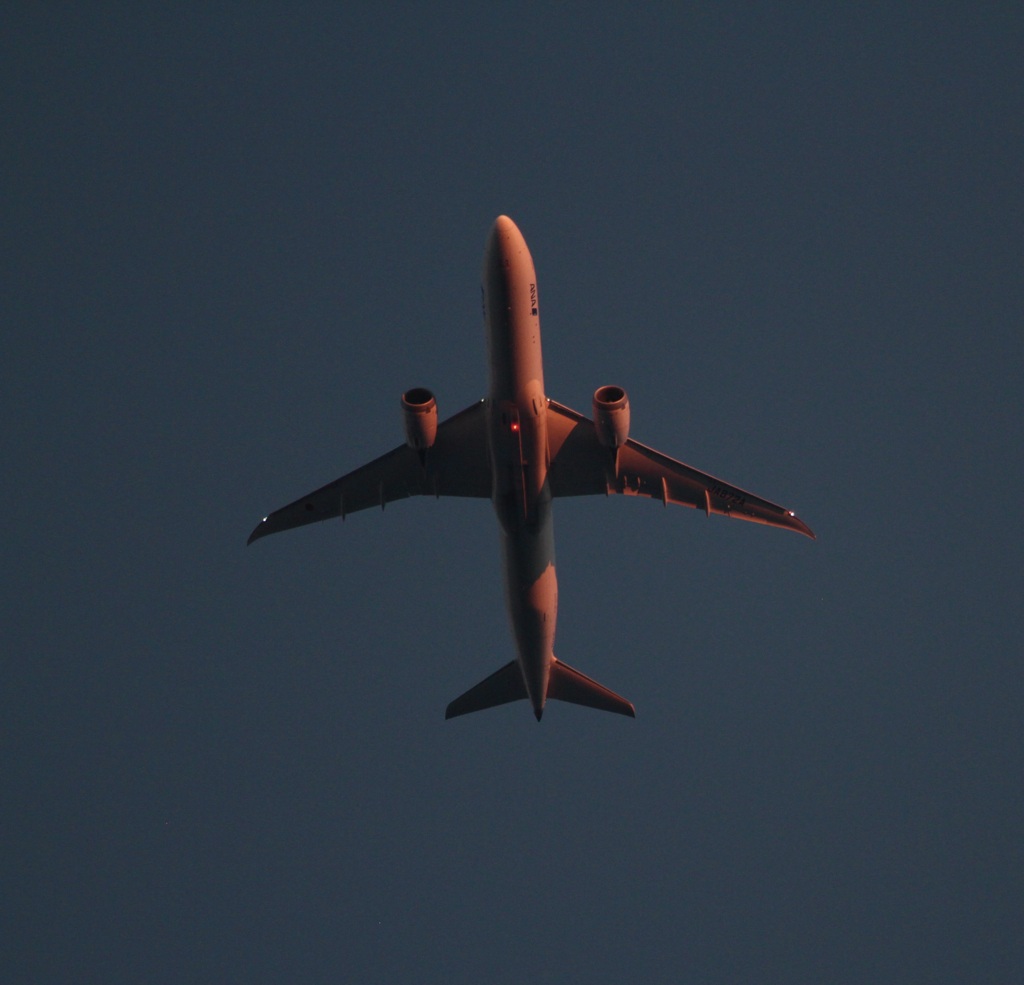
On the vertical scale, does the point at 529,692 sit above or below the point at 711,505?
below

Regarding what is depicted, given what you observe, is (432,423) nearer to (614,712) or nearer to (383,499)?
(383,499)

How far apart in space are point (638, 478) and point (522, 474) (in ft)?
18.6

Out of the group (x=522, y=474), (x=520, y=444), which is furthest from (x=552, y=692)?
(x=520, y=444)

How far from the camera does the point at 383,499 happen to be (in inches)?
1687

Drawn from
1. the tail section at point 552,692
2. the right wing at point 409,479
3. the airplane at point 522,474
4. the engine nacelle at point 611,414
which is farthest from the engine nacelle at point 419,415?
the tail section at point 552,692

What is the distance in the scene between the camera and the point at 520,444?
3744 centimetres

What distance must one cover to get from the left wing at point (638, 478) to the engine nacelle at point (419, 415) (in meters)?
4.23

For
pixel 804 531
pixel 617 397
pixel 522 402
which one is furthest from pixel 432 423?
pixel 804 531

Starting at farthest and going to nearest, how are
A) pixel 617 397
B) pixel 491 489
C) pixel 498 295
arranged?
pixel 491 489, pixel 617 397, pixel 498 295

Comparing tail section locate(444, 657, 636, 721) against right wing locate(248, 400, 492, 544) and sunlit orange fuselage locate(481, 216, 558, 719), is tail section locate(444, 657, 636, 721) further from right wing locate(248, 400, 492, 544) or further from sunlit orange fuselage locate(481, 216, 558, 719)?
right wing locate(248, 400, 492, 544)

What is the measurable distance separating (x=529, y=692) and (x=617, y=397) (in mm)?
10813

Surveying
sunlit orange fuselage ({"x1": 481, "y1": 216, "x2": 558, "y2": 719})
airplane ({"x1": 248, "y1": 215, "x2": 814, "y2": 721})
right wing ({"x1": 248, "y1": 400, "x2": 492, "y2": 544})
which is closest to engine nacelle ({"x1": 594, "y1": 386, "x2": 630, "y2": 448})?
airplane ({"x1": 248, "y1": 215, "x2": 814, "y2": 721})

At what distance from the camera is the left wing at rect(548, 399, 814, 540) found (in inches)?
1612

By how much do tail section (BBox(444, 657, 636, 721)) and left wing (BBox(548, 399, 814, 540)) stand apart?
6493 millimetres
